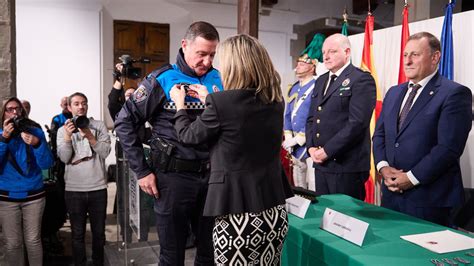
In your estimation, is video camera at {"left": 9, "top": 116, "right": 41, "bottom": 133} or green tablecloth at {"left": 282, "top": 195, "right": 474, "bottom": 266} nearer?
green tablecloth at {"left": 282, "top": 195, "right": 474, "bottom": 266}

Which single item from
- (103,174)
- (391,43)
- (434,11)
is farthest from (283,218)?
(434,11)

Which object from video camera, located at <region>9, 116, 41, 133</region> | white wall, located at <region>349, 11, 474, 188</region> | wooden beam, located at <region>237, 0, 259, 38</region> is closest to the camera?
video camera, located at <region>9, 116, 41, 133</region>

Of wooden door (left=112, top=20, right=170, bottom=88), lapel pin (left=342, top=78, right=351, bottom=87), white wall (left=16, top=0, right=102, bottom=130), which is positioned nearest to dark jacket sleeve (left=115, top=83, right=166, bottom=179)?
lapel pin (left=342, top=78, right=351, bottom=87)

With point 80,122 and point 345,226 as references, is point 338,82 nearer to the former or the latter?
point 345,226

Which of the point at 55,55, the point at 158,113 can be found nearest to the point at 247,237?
the point at 158,113

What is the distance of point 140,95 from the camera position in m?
1.73

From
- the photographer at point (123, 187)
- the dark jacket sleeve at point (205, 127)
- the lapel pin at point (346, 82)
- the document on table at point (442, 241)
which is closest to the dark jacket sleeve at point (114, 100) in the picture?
the photographer at point (123, 187)

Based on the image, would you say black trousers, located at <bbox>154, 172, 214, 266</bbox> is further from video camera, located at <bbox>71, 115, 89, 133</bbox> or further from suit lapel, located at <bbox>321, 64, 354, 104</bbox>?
video camera, located at <bbox>71, 115, 89, 133</bbox>

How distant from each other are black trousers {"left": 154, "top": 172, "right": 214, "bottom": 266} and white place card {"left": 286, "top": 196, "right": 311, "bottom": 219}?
0.37 metres

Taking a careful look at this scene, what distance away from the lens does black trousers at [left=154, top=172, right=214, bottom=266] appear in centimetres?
170

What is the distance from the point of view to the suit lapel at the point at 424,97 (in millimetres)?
1964

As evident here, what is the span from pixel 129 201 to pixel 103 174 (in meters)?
0.38

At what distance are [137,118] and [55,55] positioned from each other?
5.48 meters

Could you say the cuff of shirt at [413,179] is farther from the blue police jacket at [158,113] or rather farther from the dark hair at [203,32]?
the dark hair at [203,32]
